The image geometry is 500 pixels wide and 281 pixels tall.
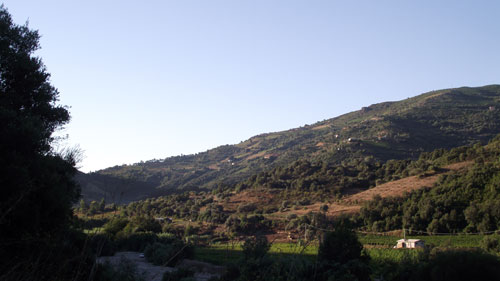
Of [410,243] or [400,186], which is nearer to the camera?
A: [410,243]

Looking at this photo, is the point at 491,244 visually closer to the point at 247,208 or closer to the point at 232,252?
the point at 232,252

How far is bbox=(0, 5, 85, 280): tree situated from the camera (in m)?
8.20

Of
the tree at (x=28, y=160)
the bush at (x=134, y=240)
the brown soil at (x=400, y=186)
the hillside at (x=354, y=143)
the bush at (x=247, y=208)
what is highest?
the hillside at (x=354, y=143)

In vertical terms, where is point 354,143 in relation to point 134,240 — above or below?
above

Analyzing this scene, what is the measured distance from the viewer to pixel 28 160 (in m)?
9.37

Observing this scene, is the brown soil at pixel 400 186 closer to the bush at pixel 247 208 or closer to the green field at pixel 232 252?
the bush at pixel 247 208

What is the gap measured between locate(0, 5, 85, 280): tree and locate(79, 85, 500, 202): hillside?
46044 mm

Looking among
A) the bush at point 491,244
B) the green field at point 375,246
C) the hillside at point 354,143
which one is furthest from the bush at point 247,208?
the bush at point 491,244

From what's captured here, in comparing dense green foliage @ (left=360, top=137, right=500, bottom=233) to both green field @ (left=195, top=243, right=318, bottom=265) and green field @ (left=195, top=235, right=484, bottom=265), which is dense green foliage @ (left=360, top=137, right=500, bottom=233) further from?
green field @ (left=195, top=243, right=318, bottom=265)

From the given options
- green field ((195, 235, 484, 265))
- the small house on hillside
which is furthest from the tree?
the small house on hillside

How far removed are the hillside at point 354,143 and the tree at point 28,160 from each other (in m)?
46.0

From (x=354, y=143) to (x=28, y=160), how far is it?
8178cm

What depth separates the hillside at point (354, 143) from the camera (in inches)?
3233

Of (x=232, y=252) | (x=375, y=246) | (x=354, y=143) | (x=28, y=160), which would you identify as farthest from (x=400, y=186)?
(x=28, y=160)
